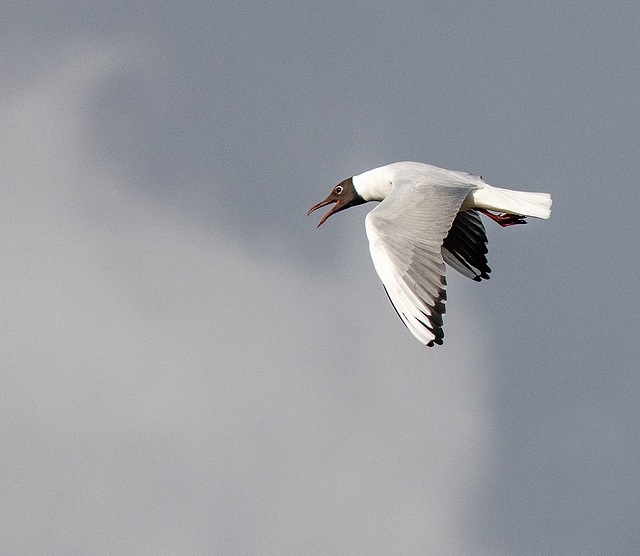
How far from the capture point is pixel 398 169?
566 inches

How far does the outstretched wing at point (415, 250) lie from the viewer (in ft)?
37.2

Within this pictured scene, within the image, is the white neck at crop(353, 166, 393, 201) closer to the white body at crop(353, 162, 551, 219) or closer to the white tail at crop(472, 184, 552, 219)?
the white body at crop(353, 162, 551, 219)

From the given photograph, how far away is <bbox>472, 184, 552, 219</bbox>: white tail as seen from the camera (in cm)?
1345

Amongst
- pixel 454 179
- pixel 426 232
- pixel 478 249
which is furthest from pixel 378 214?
pixel 478 249

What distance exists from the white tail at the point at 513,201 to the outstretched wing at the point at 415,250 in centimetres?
60

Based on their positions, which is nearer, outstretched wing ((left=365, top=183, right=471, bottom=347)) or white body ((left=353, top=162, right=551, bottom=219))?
outstretched wing ((left=365, top=183, right=471, bottom=347))

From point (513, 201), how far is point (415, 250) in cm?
218

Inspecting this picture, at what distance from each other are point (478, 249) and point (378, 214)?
8.86 feet

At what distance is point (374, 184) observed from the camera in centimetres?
1470

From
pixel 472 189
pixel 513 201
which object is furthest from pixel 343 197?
pixel 513 201

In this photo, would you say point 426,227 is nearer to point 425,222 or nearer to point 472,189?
point 425,222

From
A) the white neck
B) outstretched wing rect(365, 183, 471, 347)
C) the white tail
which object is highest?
the white neck

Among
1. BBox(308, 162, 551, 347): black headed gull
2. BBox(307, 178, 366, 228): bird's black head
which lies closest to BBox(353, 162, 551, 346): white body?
BBox(308, 162, 551, 347): black headed gull

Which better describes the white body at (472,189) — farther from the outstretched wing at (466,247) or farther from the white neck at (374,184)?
the outstretched wing at (466,247)
